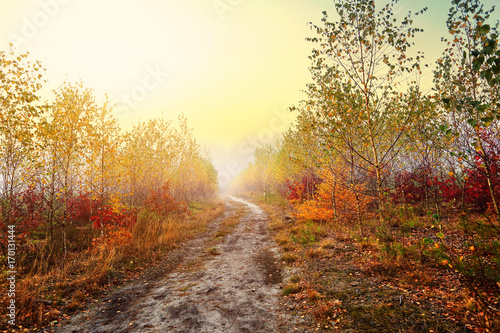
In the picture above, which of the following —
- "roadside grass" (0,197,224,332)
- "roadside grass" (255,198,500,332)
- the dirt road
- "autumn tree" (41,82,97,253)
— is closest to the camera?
"roadside grass" (255,198,500,332)

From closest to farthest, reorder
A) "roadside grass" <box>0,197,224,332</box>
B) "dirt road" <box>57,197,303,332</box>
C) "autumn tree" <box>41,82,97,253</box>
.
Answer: "dirt road" <box>57,197,303,332</box> → "roadside grass" <box>0,197,224,332</box> → "autumn tree" <box>41,82,97,253</box>

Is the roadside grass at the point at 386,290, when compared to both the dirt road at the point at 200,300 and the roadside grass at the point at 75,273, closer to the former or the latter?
the dirt road at the point at 200,300

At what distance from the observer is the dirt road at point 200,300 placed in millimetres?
5148

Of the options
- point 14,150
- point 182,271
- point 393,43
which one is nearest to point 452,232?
point 393,43

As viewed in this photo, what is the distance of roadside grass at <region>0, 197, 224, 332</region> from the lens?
5.52m

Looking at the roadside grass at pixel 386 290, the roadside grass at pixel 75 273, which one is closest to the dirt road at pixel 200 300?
the roadside grass at pixel 75 273

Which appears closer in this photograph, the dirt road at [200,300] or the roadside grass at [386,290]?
the roadside grass at [386,290]

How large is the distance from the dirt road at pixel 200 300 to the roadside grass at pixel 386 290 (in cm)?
84

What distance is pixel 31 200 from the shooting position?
12375 mm

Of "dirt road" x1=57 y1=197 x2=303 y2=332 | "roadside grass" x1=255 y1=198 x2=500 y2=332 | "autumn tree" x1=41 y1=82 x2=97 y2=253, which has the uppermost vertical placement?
"autumn tree" x1=41 y1=82 x2=97 y2=253

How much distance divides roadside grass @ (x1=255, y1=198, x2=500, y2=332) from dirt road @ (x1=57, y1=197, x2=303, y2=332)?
84cm

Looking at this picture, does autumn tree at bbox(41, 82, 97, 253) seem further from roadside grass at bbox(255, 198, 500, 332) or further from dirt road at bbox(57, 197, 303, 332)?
roadside grass at bbox(255, 198, 500, 332)

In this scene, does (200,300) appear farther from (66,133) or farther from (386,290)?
(66,133)

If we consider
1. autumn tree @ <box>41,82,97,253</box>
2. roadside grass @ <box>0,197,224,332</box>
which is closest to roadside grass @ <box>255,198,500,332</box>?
roadside grass @ <box>0,197,224,332</box>
